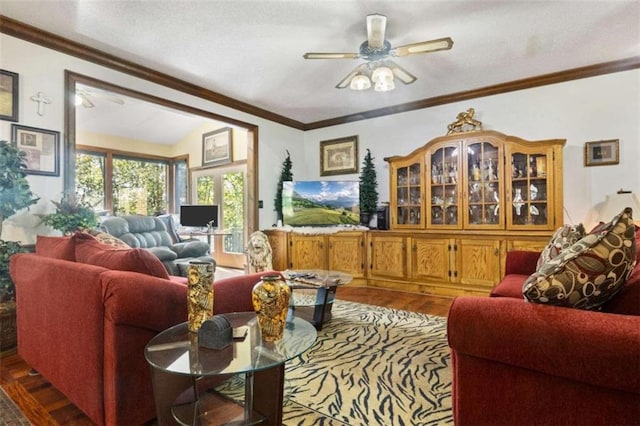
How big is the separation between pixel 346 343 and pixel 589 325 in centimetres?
183

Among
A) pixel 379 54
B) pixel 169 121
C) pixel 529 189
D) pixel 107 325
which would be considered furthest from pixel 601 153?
pixel 169 121

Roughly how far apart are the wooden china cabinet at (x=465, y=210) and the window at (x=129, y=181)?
482 cm

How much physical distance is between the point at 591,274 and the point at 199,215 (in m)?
5.72

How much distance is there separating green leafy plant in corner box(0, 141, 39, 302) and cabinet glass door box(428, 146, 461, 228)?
416 cm

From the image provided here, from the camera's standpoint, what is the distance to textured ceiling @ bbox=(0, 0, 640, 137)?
253 cm

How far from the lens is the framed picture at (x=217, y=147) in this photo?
6145 millimetres

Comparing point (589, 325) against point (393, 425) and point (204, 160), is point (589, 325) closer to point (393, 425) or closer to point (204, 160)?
point (393, 425)

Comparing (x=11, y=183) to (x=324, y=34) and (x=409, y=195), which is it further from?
(x=409, y=195)

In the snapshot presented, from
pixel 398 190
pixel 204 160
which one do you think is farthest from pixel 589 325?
pixel 204 160

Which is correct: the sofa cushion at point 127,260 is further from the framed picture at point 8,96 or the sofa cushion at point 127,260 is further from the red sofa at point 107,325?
the framed picture at point 8,96

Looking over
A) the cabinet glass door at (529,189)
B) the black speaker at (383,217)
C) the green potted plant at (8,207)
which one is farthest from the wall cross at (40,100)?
the cabinet glass door at (529,189)

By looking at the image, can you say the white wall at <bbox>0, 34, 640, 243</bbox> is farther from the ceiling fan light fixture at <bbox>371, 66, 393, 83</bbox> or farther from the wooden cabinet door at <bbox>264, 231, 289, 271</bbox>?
the ceiling fan light fixture at <bbox>371, 66, 393, 83</bbox>

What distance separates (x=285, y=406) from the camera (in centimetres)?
173

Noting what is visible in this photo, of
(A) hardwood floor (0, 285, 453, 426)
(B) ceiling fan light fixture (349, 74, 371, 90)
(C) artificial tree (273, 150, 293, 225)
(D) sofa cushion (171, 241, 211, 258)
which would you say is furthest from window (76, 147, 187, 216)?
(B) ceiling fan light fixture (349, 74, 371, 90)
